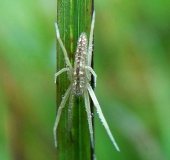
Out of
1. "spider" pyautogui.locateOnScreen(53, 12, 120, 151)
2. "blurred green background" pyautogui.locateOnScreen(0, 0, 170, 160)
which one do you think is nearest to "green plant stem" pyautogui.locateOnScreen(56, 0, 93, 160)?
"spider" pyautogui.locateOnScreen(53, 12, 120, 151)

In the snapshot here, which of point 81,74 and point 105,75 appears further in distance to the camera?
point 105,75

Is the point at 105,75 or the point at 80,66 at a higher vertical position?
the point at 80,66

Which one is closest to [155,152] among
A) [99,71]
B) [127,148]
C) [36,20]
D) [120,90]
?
[127,148]

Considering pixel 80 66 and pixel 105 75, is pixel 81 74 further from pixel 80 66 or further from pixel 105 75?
pixel 105 75

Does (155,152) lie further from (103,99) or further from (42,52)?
(42,52)

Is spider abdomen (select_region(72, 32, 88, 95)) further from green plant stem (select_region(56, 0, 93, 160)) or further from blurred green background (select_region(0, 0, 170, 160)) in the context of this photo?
blurred green background (select_region(0, 0, 170, 160))

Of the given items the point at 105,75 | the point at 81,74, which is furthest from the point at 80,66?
the point at 105,75
